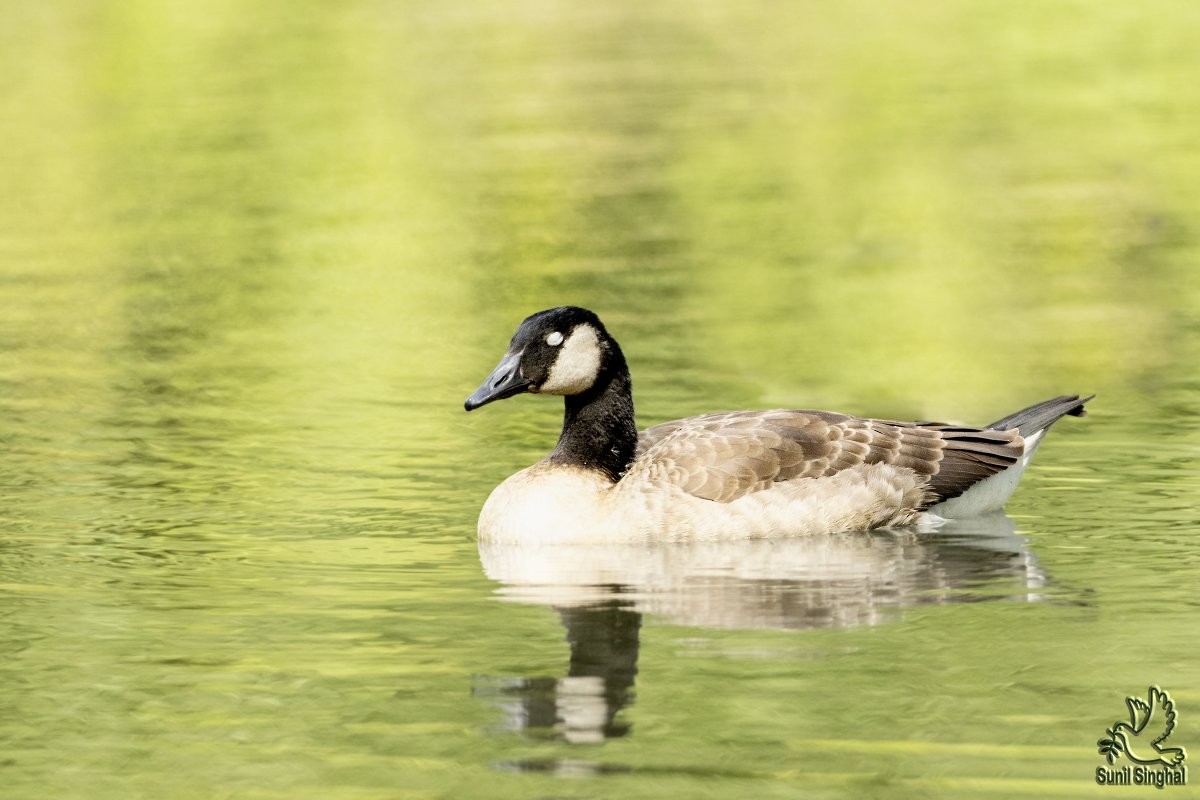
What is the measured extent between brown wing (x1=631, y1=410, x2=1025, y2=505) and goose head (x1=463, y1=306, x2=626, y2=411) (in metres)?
0.71

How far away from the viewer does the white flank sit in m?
15.0

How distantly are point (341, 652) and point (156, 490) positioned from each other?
472 cm

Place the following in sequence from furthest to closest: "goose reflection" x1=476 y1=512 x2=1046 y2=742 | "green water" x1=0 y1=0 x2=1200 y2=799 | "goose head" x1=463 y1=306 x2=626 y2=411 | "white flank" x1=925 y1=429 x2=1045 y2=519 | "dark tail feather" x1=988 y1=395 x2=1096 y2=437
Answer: "dark tail feather" x1=988 y1=395 x2=1096 y2=437
"white flank" x1=925 y1=429 x2=1045 y2=519
"goose head" x1=463 y1=306 x2=626 y2=411
"goose reflection" x1=476 y1=512 x2=1046 y2=742
"green water" x1=0 y1=0 x2=1200 y2=799

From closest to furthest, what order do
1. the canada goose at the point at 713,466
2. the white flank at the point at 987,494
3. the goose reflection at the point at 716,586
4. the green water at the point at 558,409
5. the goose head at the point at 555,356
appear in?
the green water at the point at 558,409 → the goose reflection at the point at 716,586 → the canada goose at the point at 713,466 → the goose head at the point at 555,356 → the white flank at the point at 987,494

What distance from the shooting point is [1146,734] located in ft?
33.1

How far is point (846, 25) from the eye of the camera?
5700 cm

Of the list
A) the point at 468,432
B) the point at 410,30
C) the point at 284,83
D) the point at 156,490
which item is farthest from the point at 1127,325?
the point at 410,30

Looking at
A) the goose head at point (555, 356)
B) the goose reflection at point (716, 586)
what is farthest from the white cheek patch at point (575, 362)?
the goose reflection at point (716, 586)

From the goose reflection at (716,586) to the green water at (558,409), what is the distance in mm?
47

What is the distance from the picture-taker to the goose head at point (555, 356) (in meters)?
14.7

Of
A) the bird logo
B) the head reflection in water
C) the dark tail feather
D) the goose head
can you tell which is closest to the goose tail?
the dark tail feather

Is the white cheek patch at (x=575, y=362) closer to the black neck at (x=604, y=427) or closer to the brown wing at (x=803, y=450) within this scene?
the black neck at (x=604, y=427)

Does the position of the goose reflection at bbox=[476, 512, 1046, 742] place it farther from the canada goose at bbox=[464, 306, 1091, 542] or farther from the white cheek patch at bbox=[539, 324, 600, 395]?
the white cheek patch at bbox=[539, 324, 600, 395]

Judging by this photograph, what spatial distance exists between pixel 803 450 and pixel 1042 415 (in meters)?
1.84
